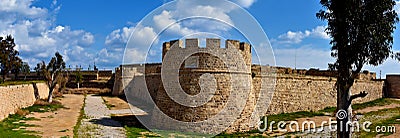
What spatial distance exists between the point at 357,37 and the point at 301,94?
1291cm

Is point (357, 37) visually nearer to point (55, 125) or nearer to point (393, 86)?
point (55, 125)

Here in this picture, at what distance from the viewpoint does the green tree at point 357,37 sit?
28.4 ft

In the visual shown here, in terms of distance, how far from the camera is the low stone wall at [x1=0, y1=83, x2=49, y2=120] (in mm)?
14243

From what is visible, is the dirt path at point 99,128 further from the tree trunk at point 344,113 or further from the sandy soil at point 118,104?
the tree trunk at point 344,113

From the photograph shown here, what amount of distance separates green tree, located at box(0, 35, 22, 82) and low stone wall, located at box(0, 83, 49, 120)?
32.6ft

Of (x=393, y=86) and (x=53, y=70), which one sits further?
(x=393, y=86)

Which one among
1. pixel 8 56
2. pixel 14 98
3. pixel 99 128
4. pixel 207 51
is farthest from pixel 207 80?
pixel 8 56

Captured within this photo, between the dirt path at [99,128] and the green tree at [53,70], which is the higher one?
the green tree at [53,70]

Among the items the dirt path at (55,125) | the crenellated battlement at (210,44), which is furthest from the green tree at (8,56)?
the crenellated battlement at (210,44)

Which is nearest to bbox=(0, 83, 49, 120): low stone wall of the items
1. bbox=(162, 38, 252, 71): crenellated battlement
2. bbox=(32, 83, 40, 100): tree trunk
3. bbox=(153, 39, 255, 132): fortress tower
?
bbox=(32, 83, 40, 100): tree trunk

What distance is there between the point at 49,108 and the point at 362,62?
1713 cm

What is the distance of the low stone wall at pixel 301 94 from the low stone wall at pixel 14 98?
12548mm

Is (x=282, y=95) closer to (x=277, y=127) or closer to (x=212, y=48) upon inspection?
(x=277, y=127)

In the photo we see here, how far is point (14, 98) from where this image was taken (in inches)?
642
